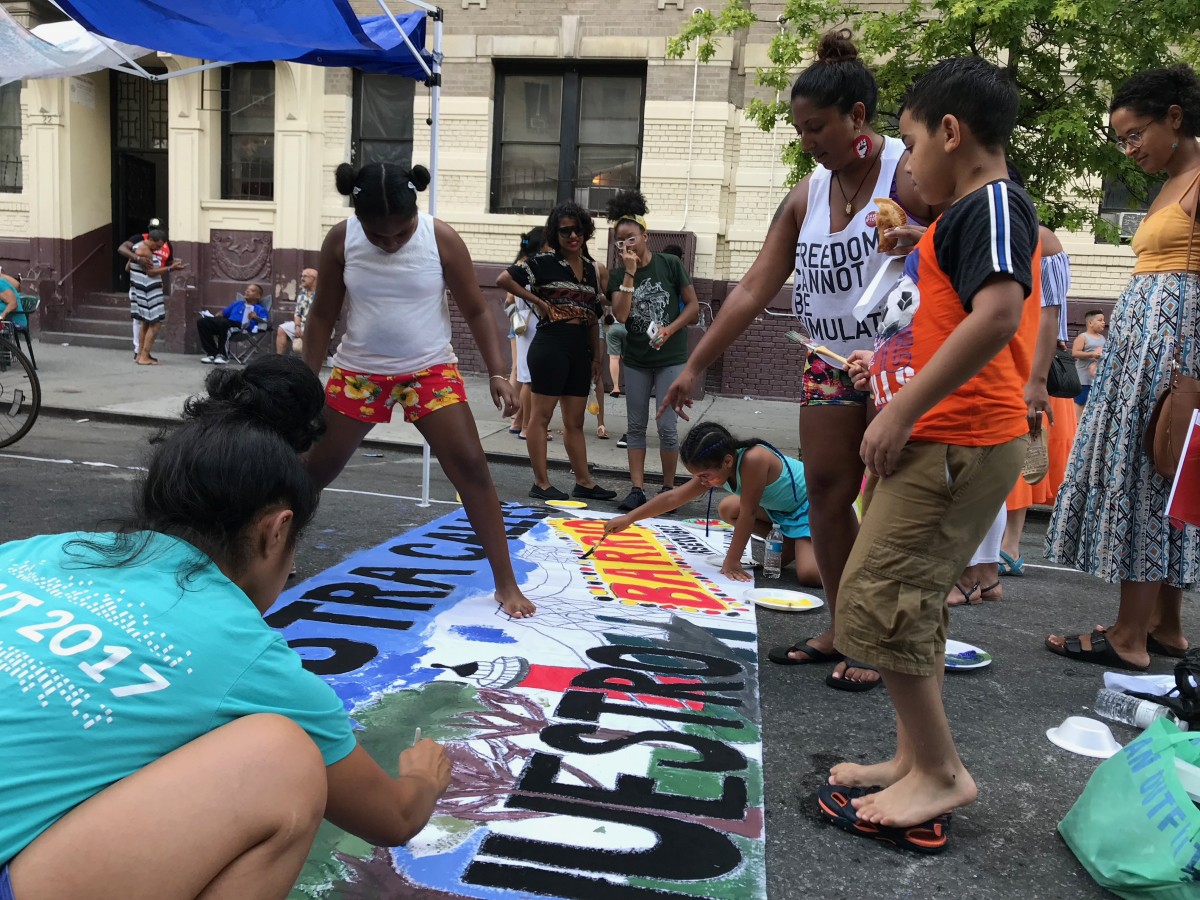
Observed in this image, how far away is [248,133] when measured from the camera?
13.8 m

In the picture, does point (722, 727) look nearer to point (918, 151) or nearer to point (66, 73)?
point (918, 151)

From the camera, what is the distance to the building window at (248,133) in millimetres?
13641

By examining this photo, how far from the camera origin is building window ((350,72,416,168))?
42.6 ft

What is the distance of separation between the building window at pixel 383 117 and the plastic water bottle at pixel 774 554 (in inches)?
389

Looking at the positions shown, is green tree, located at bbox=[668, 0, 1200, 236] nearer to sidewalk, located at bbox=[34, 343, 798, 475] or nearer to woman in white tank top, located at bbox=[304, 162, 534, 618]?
sidewalk, located at bbox=[34, 343, 798, 475]

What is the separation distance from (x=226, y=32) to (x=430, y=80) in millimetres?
1090

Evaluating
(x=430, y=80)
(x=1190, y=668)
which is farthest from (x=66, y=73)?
(x=1190, y=668)

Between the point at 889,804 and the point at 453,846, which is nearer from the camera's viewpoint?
the point at 453,846

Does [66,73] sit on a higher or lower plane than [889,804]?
higher

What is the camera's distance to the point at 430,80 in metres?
5.48

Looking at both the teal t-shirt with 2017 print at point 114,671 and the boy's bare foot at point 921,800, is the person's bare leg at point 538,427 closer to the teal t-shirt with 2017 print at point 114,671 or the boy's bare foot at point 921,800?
the boy's bare foot at point 921,800

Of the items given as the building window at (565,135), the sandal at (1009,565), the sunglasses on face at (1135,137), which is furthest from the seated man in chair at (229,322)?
the sunglasses on face at (1135,137)

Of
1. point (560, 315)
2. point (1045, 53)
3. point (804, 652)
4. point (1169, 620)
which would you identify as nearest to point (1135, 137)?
point (1169, 620)

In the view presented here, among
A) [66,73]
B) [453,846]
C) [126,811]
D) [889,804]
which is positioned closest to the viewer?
[126,811]
